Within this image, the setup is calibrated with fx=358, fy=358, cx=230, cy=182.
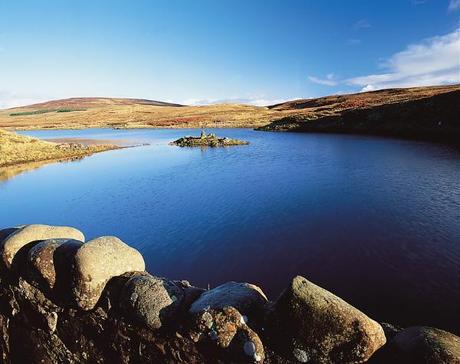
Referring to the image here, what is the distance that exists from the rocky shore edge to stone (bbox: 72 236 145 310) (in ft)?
0.09

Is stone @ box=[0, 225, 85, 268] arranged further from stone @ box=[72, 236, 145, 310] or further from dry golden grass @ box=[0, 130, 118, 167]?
dry golden grass @ box=[0, 130, 118, 167]

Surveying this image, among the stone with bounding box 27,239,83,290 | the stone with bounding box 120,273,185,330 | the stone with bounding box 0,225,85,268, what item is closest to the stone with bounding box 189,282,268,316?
the stone with bounding box 120,273,185,330

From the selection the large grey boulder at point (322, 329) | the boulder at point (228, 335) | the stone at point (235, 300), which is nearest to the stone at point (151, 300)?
the stone at point (235, 300)

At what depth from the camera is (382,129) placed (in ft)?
268

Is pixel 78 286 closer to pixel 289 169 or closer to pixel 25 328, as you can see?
pixel 25 328

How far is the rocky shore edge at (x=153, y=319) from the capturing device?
7.05m

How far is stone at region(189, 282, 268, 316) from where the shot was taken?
826 cm

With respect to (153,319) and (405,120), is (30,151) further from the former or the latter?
(405,120)

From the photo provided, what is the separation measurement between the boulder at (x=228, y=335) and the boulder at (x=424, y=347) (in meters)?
2.72

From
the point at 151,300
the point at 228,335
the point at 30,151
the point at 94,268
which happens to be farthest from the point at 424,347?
the point at 30,151

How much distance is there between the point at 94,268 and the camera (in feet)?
31.0

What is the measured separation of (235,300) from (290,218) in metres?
17.8

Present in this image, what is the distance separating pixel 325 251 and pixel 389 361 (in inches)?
528

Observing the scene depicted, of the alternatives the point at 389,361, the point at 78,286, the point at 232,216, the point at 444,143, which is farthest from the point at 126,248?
the point at 444,143
